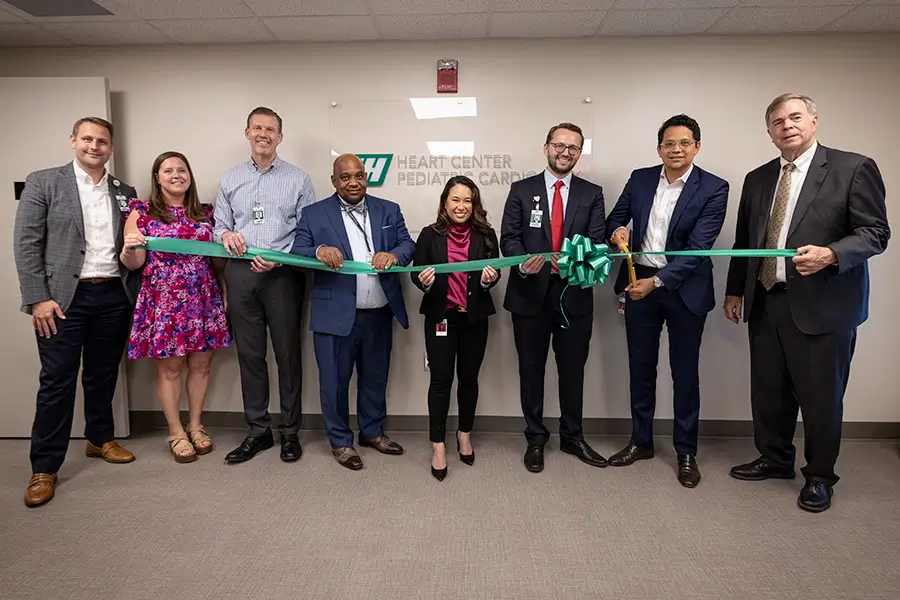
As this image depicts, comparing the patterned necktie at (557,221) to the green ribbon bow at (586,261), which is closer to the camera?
the green ribbon bow at (586,261)

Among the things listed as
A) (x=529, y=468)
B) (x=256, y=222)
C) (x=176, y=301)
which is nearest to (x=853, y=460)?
(x=529, y=468)

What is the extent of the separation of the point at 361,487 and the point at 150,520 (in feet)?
3.30

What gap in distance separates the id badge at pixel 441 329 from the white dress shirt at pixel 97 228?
179 centimetres

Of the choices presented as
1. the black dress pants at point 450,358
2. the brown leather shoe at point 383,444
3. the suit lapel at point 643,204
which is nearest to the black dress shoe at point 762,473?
the suit lapel at point 643,204


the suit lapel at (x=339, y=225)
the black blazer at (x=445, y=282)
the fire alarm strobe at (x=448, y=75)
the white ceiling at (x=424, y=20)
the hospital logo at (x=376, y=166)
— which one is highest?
the white ceiling at (x=424, y=20)

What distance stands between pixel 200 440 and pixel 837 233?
3.67m

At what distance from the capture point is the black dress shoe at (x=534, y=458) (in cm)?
321

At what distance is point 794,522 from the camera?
2680mm

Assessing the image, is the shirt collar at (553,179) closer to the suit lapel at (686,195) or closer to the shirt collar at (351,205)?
the suit lapel at (686,195)

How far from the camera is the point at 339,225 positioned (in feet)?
10.6

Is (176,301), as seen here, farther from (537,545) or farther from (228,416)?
(537,545)

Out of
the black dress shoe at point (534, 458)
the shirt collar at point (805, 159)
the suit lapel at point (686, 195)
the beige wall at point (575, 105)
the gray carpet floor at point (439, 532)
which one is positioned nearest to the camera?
the gray carpet floor at point (439, 532)

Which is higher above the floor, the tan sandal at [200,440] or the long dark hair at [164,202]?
the long dark hair at [164,202]

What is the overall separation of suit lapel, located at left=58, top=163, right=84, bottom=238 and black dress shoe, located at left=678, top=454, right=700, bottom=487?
3454 mm
